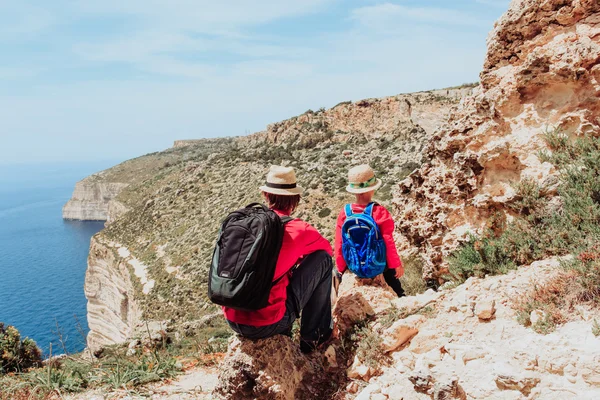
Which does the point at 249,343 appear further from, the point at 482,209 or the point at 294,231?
the point at 482,209

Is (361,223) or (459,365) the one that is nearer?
(459,365)

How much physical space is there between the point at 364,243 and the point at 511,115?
2.47m

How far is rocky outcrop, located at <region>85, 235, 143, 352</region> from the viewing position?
1099 inches

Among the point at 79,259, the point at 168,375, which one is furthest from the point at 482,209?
the point at 79,259

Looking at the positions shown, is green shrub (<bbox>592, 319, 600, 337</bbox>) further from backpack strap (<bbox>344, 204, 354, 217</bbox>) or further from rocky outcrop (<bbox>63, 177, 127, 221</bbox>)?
rocky outcrop (<bbox>63, 177, 127, 221</bbox>)

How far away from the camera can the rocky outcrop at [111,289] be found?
27.9 meters

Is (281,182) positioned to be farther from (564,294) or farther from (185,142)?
(185,142)

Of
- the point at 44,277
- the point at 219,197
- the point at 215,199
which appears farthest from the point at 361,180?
the point at 44,277

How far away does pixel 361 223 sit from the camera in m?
4.27

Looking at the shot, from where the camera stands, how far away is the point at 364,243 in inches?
171

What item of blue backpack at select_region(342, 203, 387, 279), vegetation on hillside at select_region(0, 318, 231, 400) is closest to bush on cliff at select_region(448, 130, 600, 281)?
blue backpack at select_region(342, 203, 387, 279)

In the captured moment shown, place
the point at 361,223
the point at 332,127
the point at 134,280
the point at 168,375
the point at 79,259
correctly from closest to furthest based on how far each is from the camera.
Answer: the point at 361,223, the point at 168,375, the point at 134,280, the point at 332,127, the point at 79,259

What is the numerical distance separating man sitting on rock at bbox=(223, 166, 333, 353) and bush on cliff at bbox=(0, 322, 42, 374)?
7280 mm

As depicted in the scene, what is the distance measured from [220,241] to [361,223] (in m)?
1.74
